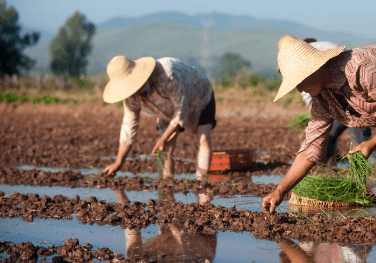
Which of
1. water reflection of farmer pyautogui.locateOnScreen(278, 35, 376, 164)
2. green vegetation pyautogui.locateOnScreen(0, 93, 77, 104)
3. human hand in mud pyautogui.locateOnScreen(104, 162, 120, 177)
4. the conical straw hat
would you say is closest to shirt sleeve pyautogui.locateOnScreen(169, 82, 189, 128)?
the conical straw hat

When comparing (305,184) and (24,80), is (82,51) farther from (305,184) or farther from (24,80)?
(305,184)

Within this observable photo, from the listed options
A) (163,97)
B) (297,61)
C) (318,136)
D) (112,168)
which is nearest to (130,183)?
(112,168)

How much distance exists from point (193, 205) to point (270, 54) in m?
168

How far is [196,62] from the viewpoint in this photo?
187 m

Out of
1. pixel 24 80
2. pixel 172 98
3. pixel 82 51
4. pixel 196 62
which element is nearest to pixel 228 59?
pixel 82 51

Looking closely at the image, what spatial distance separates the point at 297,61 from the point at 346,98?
471 millimetres

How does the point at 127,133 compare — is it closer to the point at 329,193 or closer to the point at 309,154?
the point at 329,193

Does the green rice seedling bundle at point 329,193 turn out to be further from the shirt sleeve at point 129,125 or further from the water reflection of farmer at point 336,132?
the shirt sleeve at point 129,125

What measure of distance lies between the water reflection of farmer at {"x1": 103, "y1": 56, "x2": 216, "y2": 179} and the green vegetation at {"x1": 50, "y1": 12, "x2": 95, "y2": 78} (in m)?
77.0

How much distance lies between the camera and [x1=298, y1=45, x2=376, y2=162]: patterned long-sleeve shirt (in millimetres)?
3014

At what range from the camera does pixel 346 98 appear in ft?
10.6

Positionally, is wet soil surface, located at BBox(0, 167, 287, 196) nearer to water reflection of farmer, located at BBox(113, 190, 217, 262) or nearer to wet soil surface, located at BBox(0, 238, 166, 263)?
water reflection of farmer, located at BBox(113, 190, 217, 262)

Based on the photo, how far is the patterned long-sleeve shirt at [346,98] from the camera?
301cm

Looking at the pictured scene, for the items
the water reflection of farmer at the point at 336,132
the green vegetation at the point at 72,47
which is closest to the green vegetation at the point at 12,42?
the green vegetation at the point at 72,47
